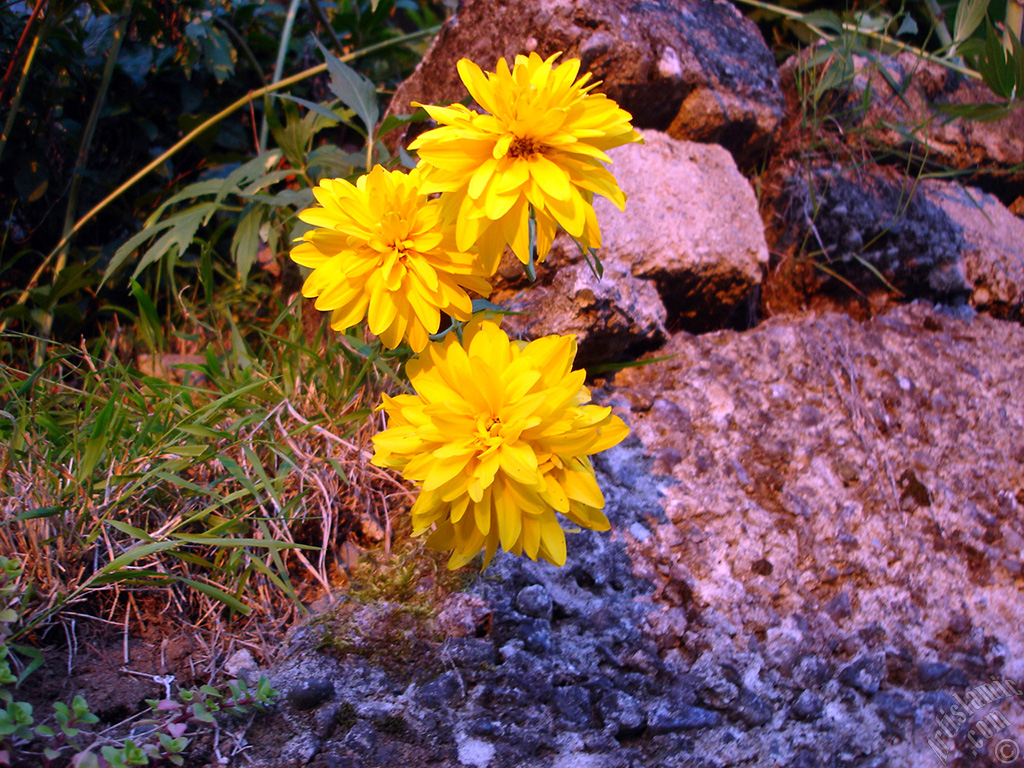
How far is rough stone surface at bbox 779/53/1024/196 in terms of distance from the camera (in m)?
2.11

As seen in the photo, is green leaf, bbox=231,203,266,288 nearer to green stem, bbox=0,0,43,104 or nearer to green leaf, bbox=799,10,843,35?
green stem, bbox=0,0,43,104

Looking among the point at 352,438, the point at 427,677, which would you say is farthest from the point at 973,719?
the point at 352,438

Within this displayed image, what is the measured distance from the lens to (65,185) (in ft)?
6.23

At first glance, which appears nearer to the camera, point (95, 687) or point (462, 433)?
point (462, 433)

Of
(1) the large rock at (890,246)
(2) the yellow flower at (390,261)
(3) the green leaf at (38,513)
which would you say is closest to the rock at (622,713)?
(2) the yellow flower at (390,261)

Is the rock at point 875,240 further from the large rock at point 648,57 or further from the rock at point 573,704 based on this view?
the rock at point 573,704

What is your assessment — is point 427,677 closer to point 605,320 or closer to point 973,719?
point 605,320

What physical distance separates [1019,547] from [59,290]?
2.34 meters

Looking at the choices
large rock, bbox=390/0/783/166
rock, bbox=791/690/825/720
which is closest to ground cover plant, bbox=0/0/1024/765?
large rock, bbox=390/0/783/166

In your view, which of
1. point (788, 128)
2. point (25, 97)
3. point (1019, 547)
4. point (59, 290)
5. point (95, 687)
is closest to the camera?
point (95, 687)

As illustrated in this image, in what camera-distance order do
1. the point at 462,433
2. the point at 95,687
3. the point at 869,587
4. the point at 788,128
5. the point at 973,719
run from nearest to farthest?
the point at 462,433 < the point at 95,687 < the point at 973,719 < the point at 869,587 < the point at 788,128

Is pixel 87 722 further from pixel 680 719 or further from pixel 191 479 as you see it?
pixel 680 719

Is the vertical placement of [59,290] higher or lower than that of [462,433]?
higher

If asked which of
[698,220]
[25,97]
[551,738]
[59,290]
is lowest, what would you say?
[551,738]
